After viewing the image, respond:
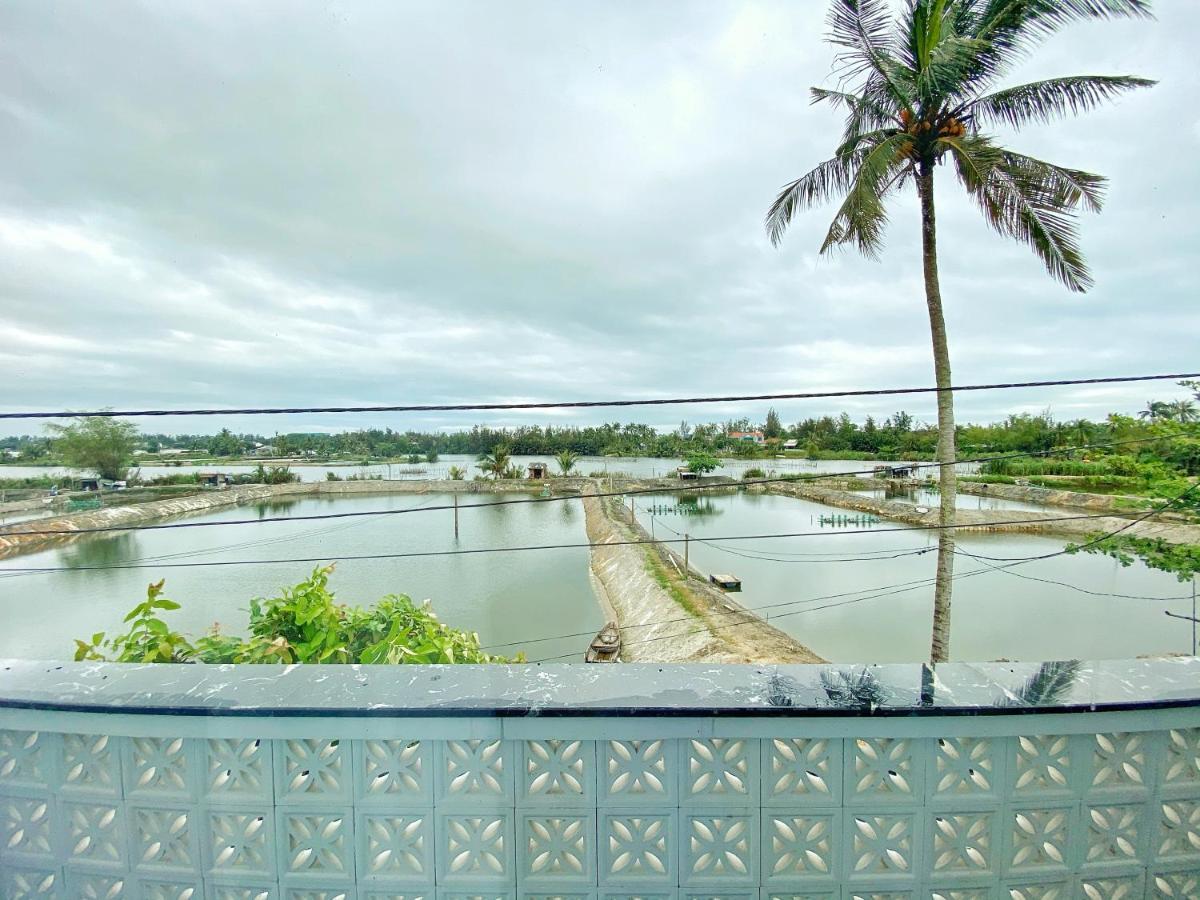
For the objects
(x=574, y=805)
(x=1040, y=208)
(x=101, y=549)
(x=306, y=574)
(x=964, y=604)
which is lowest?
(x=964, y=604)

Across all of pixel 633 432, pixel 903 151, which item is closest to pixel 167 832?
pixel 903 151

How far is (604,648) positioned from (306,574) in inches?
265

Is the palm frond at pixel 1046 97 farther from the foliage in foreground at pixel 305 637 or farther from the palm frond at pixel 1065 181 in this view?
the foliage in foreground at pixel 305 637

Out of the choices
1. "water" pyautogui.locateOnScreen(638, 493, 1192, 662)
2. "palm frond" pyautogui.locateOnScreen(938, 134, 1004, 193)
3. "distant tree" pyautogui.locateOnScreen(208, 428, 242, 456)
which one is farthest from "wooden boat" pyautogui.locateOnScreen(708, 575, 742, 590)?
"distant tree" pyautogui.locateOnScreen(208, 428, 242, 456)

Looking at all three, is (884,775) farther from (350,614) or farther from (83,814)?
(350,614)

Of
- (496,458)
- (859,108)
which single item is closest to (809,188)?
(859,108)

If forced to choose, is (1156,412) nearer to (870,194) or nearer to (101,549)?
(870,194)

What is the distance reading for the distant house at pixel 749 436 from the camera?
759 inches

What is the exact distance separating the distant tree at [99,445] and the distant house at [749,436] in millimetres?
16920

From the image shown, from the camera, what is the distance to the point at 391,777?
863mm

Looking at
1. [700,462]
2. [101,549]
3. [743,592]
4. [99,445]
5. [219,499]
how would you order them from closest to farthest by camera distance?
[99,445] → [743,592] → [101,549] → [700,462] → [219,499]

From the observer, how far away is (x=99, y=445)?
4121 millimetres

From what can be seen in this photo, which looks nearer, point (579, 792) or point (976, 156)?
point (579, 792)

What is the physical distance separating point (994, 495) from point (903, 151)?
88.0 ft
